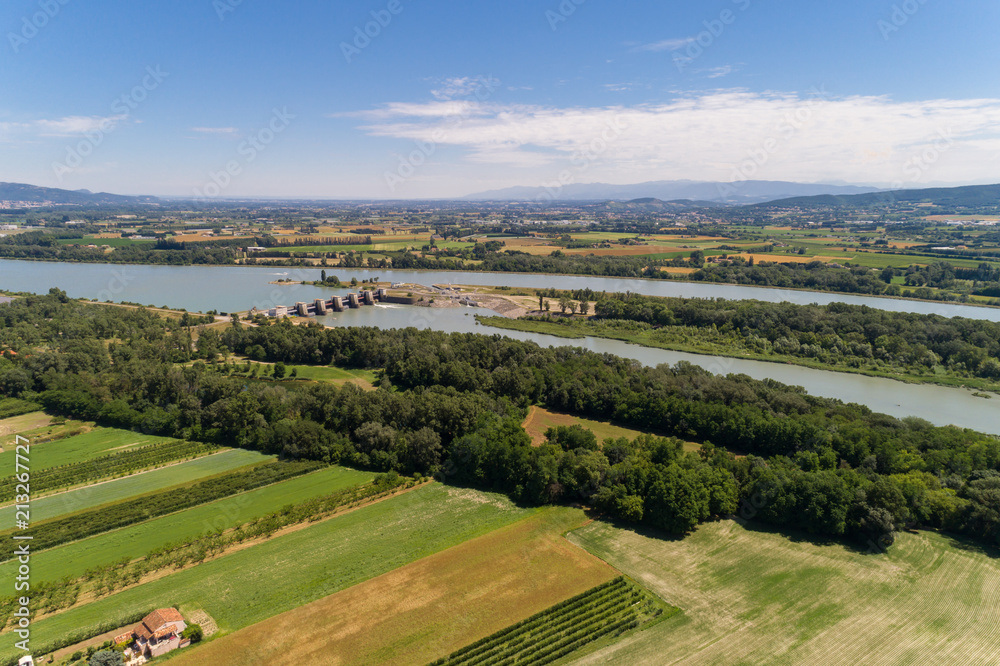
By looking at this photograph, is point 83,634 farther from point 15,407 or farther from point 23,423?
point 15,407

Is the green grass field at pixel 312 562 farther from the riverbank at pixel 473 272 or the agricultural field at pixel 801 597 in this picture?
the riverbank at pixel 473 272

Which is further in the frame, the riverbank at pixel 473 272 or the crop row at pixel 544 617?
the riverbank at pixel 473 272

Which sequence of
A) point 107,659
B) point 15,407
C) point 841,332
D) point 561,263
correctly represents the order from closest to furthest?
point 107,659, point 15,407, point 841,332, point 561,263

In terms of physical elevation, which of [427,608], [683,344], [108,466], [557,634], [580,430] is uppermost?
[580,430]

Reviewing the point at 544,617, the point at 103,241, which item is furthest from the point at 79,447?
the point at 103,241

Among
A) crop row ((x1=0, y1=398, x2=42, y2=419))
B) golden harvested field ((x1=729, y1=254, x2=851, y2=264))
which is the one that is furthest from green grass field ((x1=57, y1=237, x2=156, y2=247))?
golden harvested field ((x1=729, y1=254, x2=851, y2=264))

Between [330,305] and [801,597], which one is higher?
[330,305]

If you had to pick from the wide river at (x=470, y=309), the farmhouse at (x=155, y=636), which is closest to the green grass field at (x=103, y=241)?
the wide river at (x=470, y=309)

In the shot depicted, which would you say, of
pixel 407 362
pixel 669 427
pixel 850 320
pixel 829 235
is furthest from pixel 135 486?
pixel 829 235
